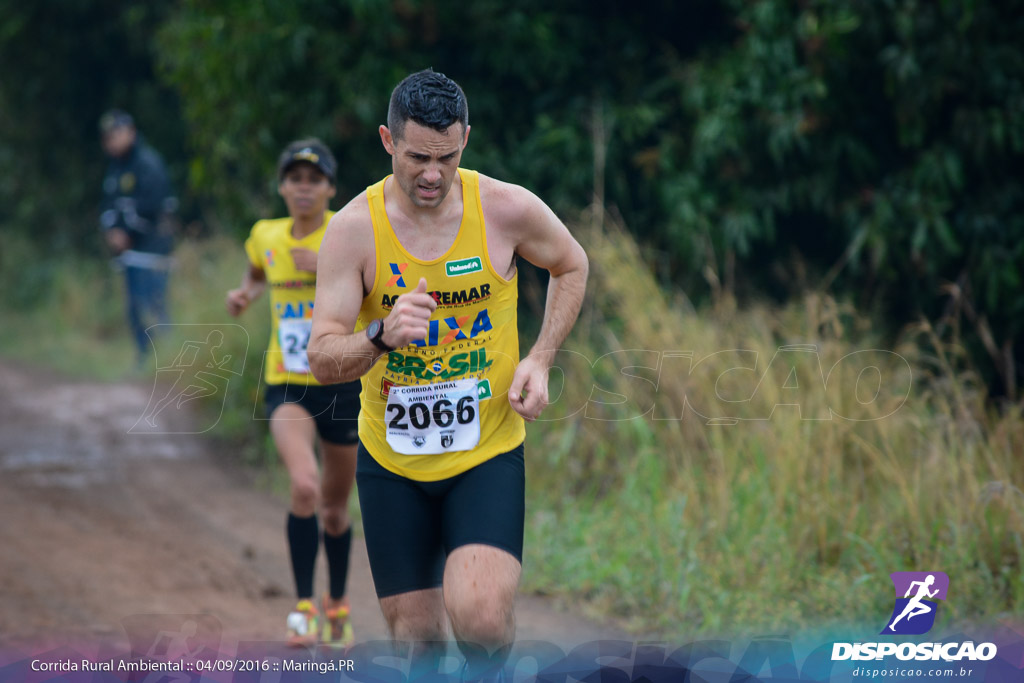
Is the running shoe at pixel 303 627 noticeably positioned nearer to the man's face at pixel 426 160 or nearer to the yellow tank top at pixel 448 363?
the yellow tank top at pixel 448 363

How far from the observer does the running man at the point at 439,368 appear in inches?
123

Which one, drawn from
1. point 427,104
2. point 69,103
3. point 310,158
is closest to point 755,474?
point 310,158

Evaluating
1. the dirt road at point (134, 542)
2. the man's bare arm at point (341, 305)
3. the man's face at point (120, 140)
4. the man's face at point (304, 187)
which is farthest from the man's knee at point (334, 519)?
the man's face at point (120, 140)

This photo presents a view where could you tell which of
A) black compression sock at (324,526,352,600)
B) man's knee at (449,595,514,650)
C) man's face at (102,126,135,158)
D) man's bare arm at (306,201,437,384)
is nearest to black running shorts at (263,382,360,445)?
black compression sock at (324,526,352,600)

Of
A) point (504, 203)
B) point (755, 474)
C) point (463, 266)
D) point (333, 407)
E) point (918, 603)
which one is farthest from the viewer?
point (755, 474)

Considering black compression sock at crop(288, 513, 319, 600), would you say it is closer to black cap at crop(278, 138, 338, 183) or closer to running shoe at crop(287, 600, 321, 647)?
running shoe at crop(287, 600, 321, 647)

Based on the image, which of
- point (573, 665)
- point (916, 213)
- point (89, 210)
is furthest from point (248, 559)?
point (89, 210)

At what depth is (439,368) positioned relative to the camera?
3342 millimetres

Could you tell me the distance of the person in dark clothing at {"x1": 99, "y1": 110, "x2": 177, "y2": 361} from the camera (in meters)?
11.3

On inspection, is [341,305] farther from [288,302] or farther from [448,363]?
[288,302]

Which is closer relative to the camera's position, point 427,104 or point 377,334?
point 377,334

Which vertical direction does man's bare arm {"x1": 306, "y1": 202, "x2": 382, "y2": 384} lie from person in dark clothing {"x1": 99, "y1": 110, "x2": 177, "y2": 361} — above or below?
below

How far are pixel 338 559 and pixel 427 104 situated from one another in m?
2.74

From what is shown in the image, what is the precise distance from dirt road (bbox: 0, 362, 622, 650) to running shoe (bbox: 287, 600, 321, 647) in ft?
0.65
